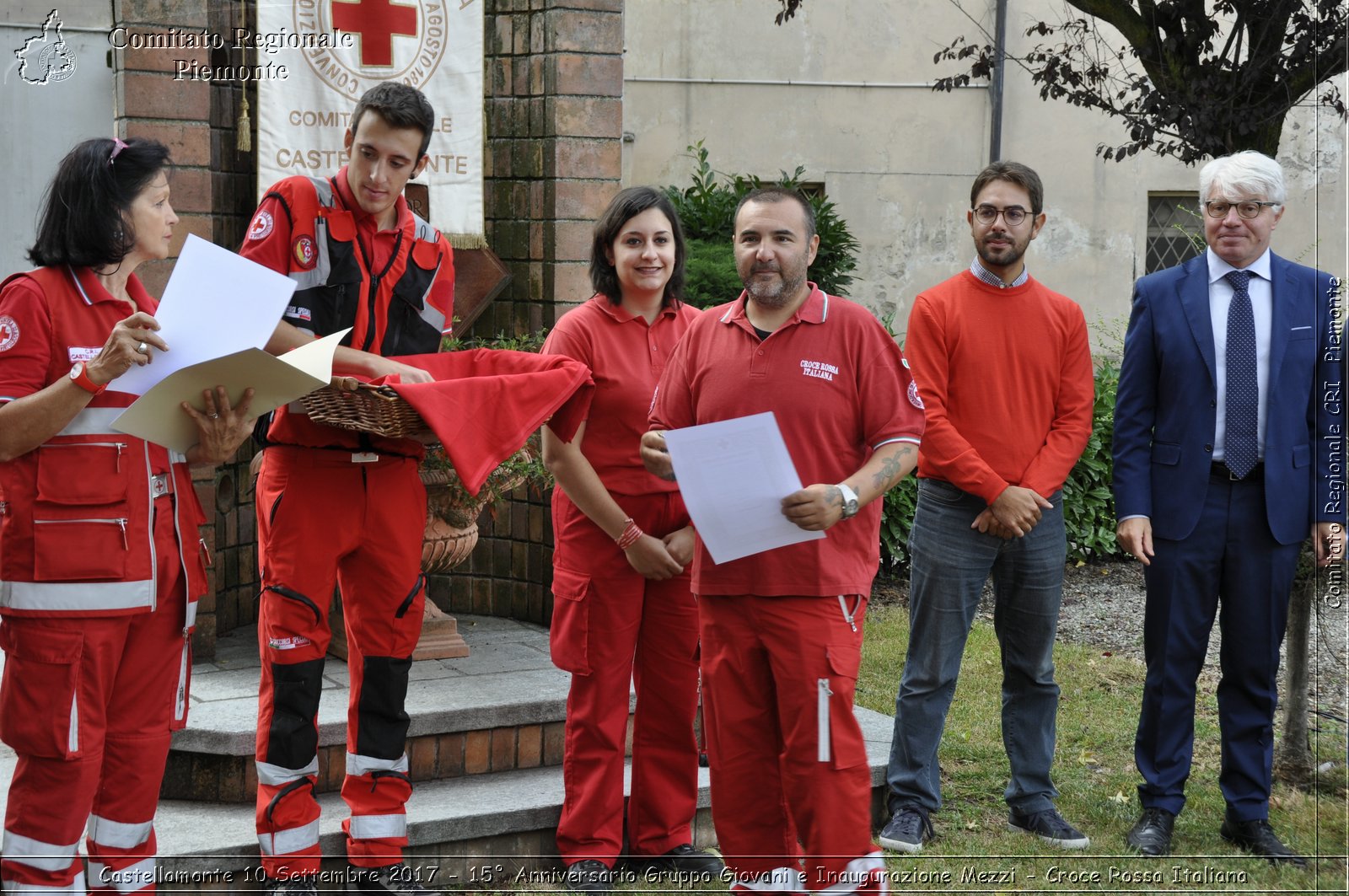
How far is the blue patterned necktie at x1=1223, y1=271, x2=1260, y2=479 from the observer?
4270 millimetres

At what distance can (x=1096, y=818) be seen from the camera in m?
4.77

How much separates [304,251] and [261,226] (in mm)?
138

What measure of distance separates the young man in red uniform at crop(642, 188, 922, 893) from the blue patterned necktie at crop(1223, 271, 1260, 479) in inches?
54.8

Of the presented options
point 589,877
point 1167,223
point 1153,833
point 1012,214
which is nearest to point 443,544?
point 589,877

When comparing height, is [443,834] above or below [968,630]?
below

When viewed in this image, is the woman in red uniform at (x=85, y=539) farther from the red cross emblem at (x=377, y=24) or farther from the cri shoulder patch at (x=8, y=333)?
the red cross emblem at (x=377, y=24)

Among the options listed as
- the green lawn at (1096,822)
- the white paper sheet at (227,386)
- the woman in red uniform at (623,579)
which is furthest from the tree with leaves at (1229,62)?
the white paper sheet at (227,386)

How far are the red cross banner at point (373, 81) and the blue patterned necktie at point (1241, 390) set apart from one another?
10.4 feet

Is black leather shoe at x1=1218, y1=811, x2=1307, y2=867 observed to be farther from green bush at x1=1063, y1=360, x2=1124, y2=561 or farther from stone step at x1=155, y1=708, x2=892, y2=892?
green bush at x1=1063, y1=360, x2=1124, y2=561

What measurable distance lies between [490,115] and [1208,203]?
125 inches

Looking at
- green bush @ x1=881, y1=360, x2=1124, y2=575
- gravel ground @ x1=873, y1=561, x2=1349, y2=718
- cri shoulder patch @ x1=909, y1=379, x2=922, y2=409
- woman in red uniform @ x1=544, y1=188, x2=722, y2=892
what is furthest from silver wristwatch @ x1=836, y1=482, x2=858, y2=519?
green bush @ x1=881, y1=360, x2=1124, y2=575

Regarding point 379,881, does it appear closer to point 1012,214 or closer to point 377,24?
point 1012,214

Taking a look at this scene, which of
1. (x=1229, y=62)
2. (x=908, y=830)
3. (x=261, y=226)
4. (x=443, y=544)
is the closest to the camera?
(x=261, y=226)

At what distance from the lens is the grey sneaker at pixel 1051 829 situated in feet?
14.8
